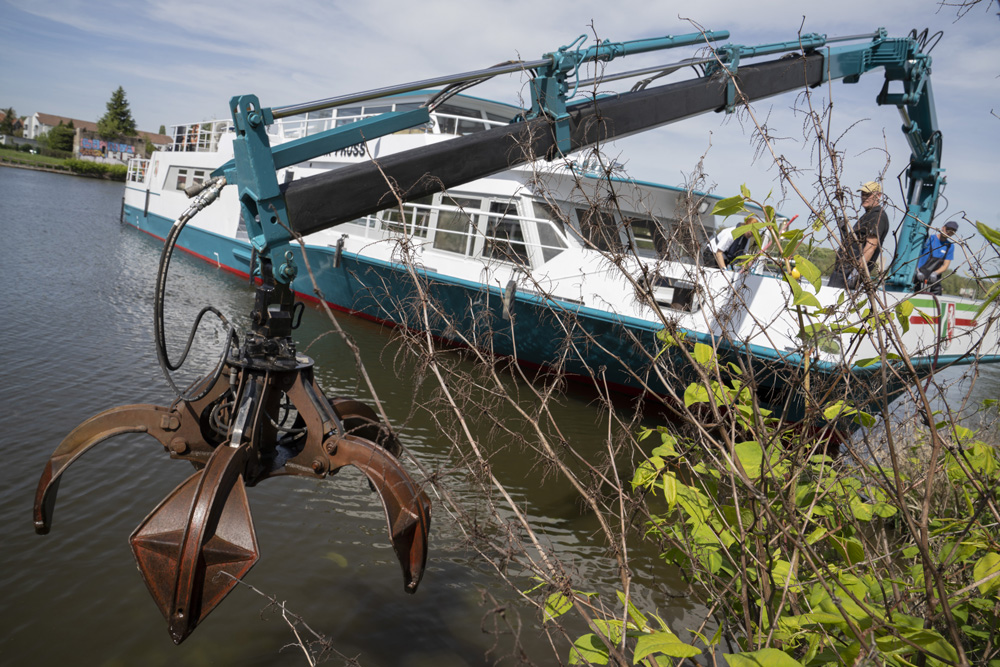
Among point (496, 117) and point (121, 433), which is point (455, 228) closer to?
point (496, 117)

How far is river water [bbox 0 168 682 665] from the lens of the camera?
364cm

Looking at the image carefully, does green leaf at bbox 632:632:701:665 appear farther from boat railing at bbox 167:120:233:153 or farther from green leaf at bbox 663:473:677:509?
boat railing at bbox 167:120:233:153

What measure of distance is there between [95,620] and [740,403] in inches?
143

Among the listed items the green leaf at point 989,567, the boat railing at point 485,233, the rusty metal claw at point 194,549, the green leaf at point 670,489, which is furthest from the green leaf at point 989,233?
the boat railing at point 485,233

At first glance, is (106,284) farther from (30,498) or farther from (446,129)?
(30,498)

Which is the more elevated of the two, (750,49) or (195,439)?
(750,49)

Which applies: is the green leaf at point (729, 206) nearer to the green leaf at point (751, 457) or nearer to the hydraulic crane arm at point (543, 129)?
the hydraulic crane arm at point (543, 129)

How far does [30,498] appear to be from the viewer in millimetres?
4812

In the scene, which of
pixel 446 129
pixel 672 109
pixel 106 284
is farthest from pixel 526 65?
pixel 106 284

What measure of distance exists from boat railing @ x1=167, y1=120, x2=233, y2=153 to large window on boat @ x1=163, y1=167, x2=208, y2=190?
0.66 m

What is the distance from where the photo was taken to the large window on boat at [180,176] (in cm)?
2127

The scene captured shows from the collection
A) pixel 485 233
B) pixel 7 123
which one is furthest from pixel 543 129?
pixel 7 123

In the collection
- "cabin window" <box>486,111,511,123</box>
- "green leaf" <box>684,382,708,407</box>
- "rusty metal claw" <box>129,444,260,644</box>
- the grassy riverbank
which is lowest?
the grassy riverbank

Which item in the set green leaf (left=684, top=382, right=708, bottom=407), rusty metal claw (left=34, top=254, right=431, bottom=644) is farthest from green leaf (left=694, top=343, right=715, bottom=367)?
rusty metal claw (left=34, top=254, right=431, bottom=644)
